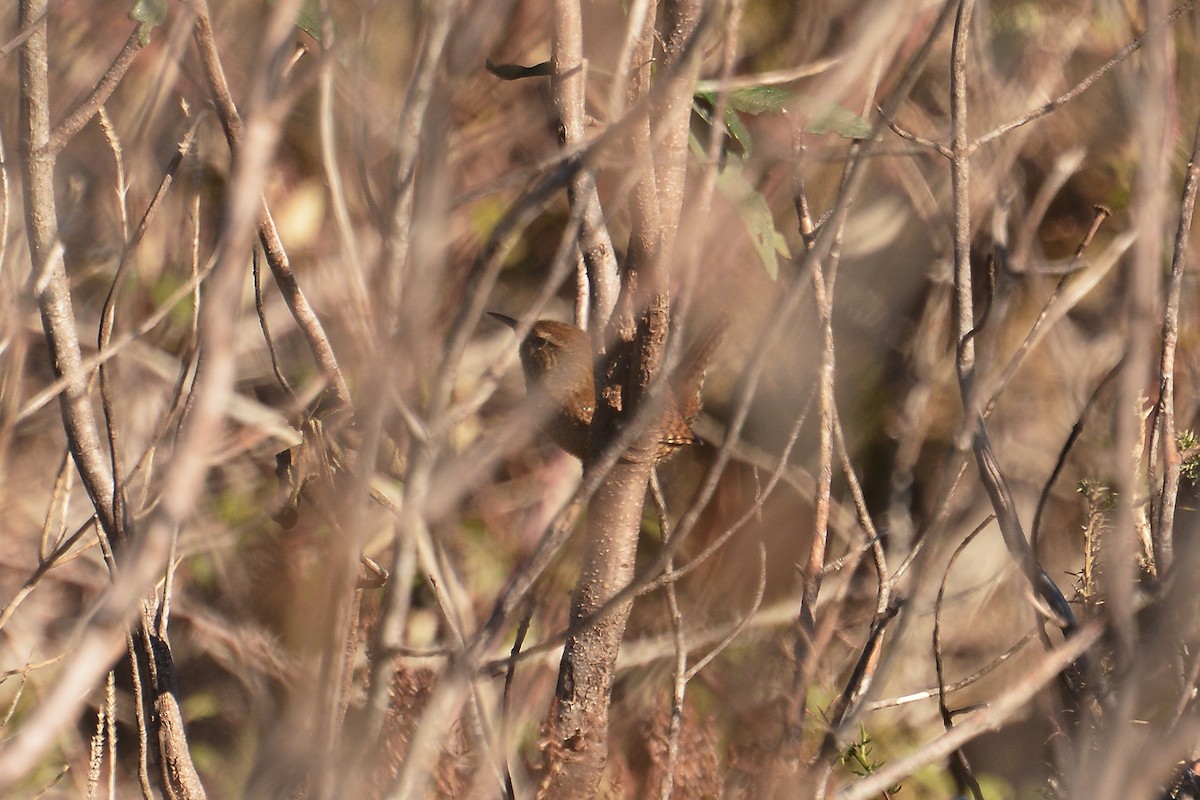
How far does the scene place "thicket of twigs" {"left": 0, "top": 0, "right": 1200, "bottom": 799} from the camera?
1175mm

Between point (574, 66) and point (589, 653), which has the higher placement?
point (574, 66)

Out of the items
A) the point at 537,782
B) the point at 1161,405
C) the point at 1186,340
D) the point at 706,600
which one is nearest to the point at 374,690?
the point at 537,782

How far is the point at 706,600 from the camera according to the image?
243 centimetres

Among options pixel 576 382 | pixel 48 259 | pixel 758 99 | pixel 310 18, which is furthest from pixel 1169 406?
pixel 48 259

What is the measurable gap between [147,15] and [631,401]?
2.45 feet

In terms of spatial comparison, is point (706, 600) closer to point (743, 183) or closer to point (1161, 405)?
point (743, 183)

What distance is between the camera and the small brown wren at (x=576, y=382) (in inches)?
67.7

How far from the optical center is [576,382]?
6.30ft

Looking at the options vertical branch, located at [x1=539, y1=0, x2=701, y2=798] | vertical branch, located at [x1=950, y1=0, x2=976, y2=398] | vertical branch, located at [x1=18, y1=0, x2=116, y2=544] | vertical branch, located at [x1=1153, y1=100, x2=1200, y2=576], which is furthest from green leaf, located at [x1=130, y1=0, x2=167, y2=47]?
vertical branch, located at [x1=1153, y1=100, x2=1200, y2=576]

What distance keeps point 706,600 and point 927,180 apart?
1.21m

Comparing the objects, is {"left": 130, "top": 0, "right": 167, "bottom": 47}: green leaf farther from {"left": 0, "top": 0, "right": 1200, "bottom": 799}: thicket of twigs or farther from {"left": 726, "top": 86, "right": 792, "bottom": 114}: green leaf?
{"left": 726, "top": 86, "right": 792, "bottom": 114}: green leaf

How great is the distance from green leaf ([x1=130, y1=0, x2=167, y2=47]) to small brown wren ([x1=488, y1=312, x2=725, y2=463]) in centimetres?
75

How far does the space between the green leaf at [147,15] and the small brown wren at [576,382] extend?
755 mm

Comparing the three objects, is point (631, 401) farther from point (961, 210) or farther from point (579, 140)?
point (961, 210)
